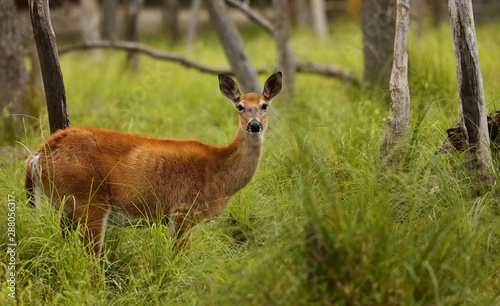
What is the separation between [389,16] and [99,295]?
5630 millimetres

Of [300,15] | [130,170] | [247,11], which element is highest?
[300,15]

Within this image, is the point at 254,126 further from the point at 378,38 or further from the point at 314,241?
the point at 378,38

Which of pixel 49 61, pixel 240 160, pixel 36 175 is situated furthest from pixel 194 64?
pixel 36 175

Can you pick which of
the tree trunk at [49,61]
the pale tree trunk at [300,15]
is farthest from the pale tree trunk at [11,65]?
the pale tree trunk at [300,15]

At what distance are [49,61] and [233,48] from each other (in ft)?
13.7

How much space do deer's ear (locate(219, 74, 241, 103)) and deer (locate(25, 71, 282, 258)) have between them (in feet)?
0.71

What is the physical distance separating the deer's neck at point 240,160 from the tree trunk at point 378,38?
3517 millimetres

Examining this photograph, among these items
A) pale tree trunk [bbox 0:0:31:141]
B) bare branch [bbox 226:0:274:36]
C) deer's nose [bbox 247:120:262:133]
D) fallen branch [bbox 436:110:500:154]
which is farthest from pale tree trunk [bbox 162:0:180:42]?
fallen branch [bbox 436:110:500:154]

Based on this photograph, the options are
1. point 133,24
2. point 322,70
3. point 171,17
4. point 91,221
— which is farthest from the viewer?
point 171,17

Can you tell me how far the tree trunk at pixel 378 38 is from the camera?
911 centimetres

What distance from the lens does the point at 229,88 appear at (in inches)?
243

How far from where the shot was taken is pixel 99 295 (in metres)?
4.62

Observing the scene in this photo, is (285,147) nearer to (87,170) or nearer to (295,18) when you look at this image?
(87,170)

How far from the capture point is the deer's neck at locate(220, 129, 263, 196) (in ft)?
18.6
